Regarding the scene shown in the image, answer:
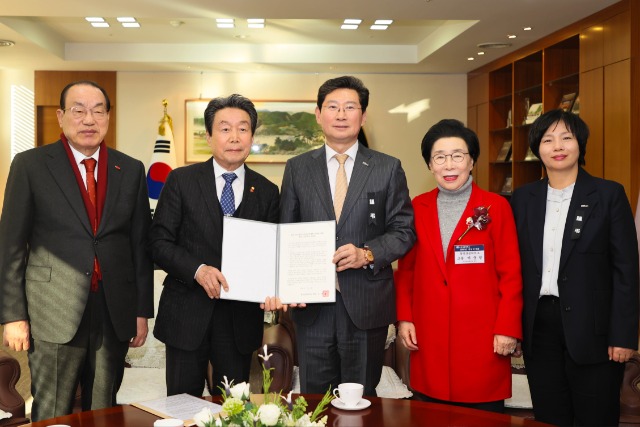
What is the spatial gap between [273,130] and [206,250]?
7096 millimetres

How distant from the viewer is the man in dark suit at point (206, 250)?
2619 mm

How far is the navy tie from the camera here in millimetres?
2688

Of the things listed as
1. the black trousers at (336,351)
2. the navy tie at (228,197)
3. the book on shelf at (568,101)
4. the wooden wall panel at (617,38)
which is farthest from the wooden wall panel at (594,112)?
the navy tie at (228,197)

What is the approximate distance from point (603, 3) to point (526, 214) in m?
4.07

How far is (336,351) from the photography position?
2.62 m

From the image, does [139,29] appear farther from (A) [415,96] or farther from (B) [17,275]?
(B) [17,275]

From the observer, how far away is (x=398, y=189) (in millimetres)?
2656

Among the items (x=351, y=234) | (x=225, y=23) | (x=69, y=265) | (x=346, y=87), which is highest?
(x=225, y=23)

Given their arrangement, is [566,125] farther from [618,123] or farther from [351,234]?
[618,123]

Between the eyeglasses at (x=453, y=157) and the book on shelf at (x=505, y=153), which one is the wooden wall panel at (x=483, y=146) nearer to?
the book on shelf at (x=505, y=153)

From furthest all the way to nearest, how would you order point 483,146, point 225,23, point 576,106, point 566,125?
point 483,146
point 225,23
point 576,106
point 566,125

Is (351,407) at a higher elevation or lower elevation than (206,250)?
A: lower

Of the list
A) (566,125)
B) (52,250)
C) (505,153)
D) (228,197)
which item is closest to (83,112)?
(52,250)

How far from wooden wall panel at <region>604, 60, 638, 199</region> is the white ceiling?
67 cm
